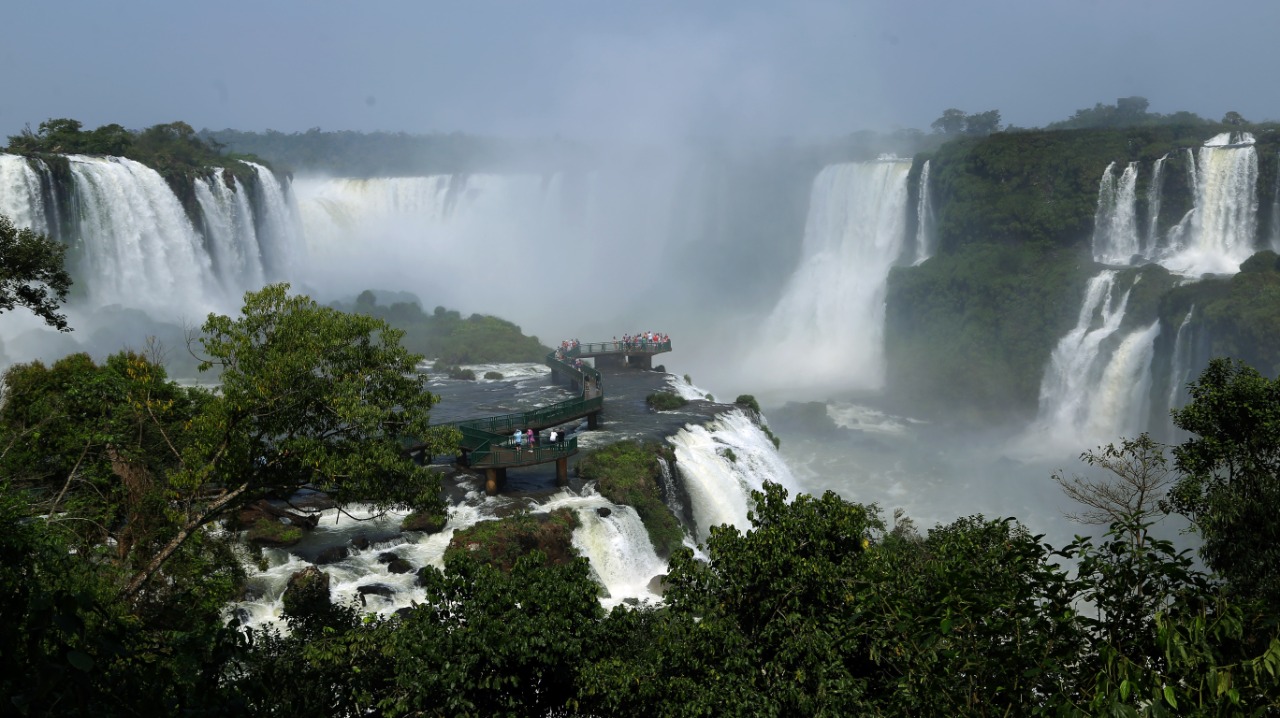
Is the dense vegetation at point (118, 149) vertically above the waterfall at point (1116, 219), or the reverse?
the dense vegetation at point (118, 149)

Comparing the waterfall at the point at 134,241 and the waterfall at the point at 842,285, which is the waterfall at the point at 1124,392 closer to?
the waterfall at the point at 842,285

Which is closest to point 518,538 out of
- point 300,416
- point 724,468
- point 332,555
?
point 332,555

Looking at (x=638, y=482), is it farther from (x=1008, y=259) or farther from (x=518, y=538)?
(x=1008, y=259)

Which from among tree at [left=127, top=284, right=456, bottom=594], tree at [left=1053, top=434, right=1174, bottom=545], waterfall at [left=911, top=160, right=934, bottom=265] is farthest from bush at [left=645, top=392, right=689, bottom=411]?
waterfall at [left=911, top=160, right=934, bottom=265]

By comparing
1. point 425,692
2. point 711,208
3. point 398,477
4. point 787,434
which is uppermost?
point 711,208

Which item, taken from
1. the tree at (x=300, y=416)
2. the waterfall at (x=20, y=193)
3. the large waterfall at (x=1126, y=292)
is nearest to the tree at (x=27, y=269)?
the tree at (x=300, y=416)

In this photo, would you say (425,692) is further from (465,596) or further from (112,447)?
(112,447)

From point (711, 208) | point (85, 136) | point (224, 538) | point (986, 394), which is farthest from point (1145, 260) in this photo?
point (85, 136)

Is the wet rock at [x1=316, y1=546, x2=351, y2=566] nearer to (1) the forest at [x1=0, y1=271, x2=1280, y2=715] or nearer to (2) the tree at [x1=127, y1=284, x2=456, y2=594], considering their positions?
(1) the forest at [x1=0, y1=271, x2=1280, y2=715]
